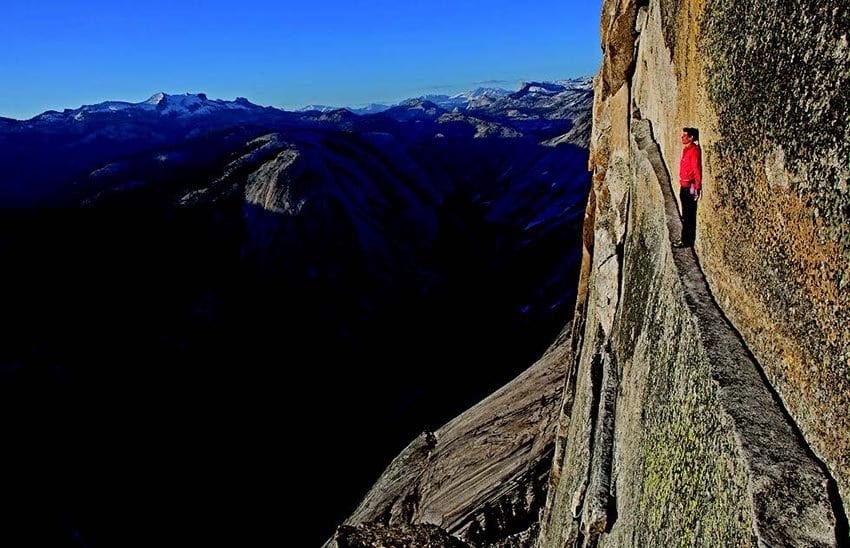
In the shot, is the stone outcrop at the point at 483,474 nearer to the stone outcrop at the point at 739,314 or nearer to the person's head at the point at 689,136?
the stone outcrop at the point at 739,314

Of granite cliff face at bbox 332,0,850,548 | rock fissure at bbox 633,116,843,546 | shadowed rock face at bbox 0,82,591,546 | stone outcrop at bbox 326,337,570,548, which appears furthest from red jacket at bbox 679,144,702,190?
shadowed rock face at bbox 0,82,591,546

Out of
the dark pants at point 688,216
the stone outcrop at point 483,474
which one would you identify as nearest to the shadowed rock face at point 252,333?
the stone outcrop at point 483,474

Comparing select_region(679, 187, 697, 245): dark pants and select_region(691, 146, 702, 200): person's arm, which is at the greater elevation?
select_region(691, 146, 702, 200): person's arm

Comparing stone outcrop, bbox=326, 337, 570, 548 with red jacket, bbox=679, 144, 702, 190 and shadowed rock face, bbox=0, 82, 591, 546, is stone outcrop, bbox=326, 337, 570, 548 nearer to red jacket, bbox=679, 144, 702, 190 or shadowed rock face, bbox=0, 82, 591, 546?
shadowed rock face, bbox=0, 82, 591, 546

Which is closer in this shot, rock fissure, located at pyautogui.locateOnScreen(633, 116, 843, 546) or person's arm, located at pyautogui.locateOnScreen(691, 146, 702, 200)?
rock fissure, located at pyautogui.locateOnScreen(633, 116, 843, 546)

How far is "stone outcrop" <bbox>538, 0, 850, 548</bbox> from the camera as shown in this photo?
4.63 m

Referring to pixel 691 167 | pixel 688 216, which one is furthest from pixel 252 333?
pixel 691 167

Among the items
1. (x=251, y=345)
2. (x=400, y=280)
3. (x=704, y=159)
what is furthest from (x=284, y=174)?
(x=704, y=159)

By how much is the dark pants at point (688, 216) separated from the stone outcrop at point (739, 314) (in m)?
0.24

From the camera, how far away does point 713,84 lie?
7.44 m

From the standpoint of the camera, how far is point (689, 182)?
8.12 meters

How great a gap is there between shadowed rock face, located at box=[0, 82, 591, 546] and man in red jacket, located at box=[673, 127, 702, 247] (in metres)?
11.7

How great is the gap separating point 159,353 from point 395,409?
18106 mm

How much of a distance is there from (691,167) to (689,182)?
229 millimetres
